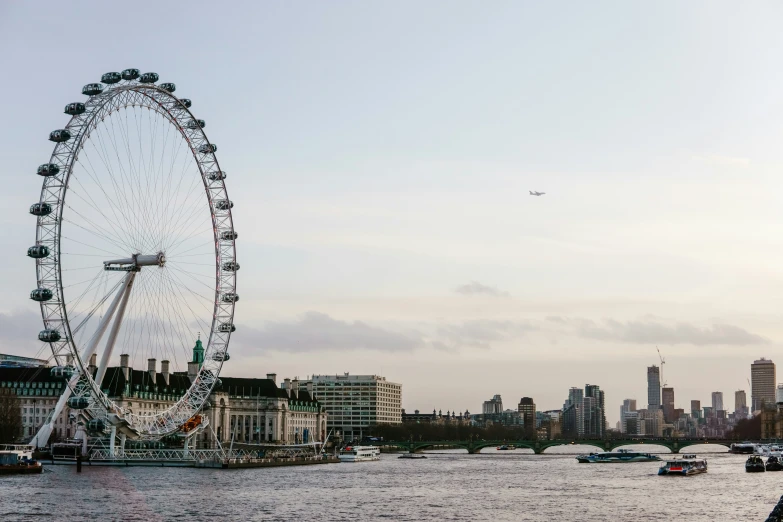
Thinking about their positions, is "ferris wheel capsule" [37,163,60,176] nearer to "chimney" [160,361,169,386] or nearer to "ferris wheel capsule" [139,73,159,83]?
"ferris wheel capsule" [139,73,159,83]

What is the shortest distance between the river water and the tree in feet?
96.7

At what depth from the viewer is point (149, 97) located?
104188mm

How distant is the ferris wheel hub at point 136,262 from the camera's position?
10562 cm

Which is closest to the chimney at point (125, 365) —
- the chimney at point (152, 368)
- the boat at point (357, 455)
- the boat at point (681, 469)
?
the chimney at point (152, 368)

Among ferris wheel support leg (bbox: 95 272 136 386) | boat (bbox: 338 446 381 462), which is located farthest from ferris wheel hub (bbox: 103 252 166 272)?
boat (bbox: 338 446 381 462)

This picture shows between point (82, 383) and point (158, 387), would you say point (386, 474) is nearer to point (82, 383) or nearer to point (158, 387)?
point (82, 383)

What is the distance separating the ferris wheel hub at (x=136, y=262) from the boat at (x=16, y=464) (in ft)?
68.8

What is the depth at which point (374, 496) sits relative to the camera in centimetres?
9138

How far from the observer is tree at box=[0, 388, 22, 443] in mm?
145125

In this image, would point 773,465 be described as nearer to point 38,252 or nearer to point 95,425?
point 95,425

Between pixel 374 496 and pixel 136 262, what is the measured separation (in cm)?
3438

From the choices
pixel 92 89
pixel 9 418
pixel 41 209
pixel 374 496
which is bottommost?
pixel 374 496

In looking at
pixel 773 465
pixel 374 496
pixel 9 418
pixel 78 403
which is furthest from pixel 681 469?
pixel 9 418

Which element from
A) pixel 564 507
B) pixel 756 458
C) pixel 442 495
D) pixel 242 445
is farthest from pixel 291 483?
pixel 242 445
